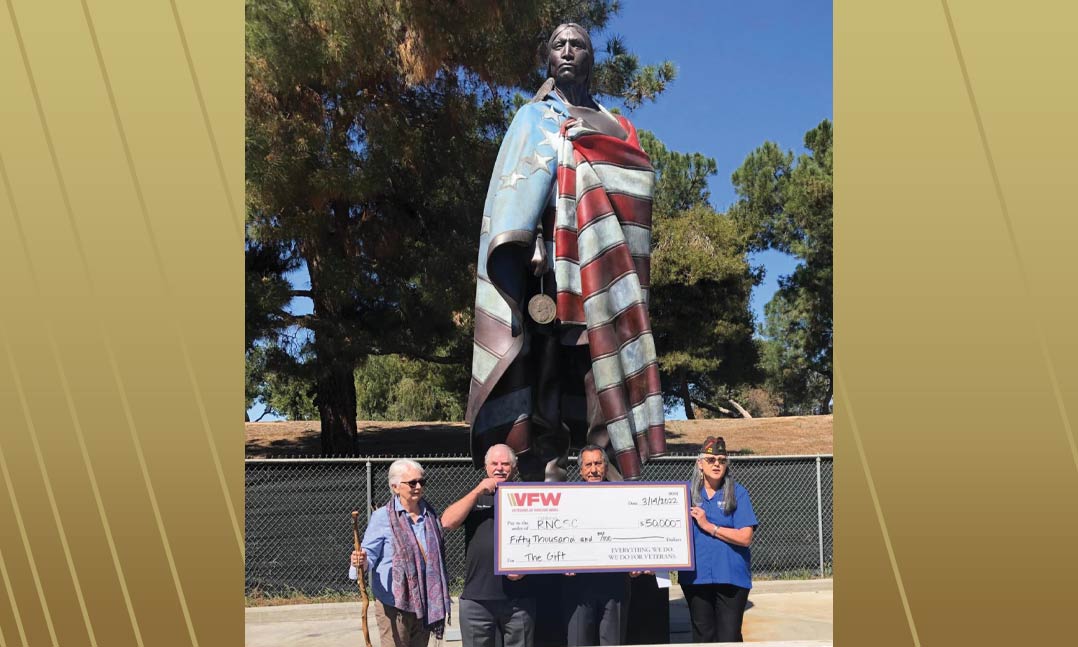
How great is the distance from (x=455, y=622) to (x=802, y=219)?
18277 millimetres

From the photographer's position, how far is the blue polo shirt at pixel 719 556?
195 inches

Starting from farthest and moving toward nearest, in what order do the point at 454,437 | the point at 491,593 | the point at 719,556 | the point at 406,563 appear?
the point at 454,437
the point at 719,556
the point at 491,593
the point at 406,563

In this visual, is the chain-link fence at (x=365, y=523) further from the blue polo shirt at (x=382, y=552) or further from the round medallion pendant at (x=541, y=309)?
the blue polo shirt at (x=382, y=552)

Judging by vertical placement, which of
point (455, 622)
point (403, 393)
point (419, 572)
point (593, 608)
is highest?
point (403, 393)

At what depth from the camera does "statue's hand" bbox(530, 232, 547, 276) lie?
549cm

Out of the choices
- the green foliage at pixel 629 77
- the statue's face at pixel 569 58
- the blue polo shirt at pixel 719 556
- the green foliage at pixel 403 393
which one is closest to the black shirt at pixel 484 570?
the blue polo shirt at pixel 719 556

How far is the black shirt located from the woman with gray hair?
222 millimetres

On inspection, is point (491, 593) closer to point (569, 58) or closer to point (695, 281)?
point (569, 58)

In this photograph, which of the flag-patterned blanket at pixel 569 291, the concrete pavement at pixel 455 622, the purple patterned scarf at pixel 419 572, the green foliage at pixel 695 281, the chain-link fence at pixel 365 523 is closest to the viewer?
the purple patterned scarf at pixel 419 572

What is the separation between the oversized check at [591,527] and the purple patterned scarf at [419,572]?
305 millimetres

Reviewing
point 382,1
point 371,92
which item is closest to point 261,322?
point 371,92

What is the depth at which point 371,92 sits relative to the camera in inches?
549

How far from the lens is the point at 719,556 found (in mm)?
4945

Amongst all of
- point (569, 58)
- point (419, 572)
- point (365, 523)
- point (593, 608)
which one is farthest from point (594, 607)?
point (365, 523)
